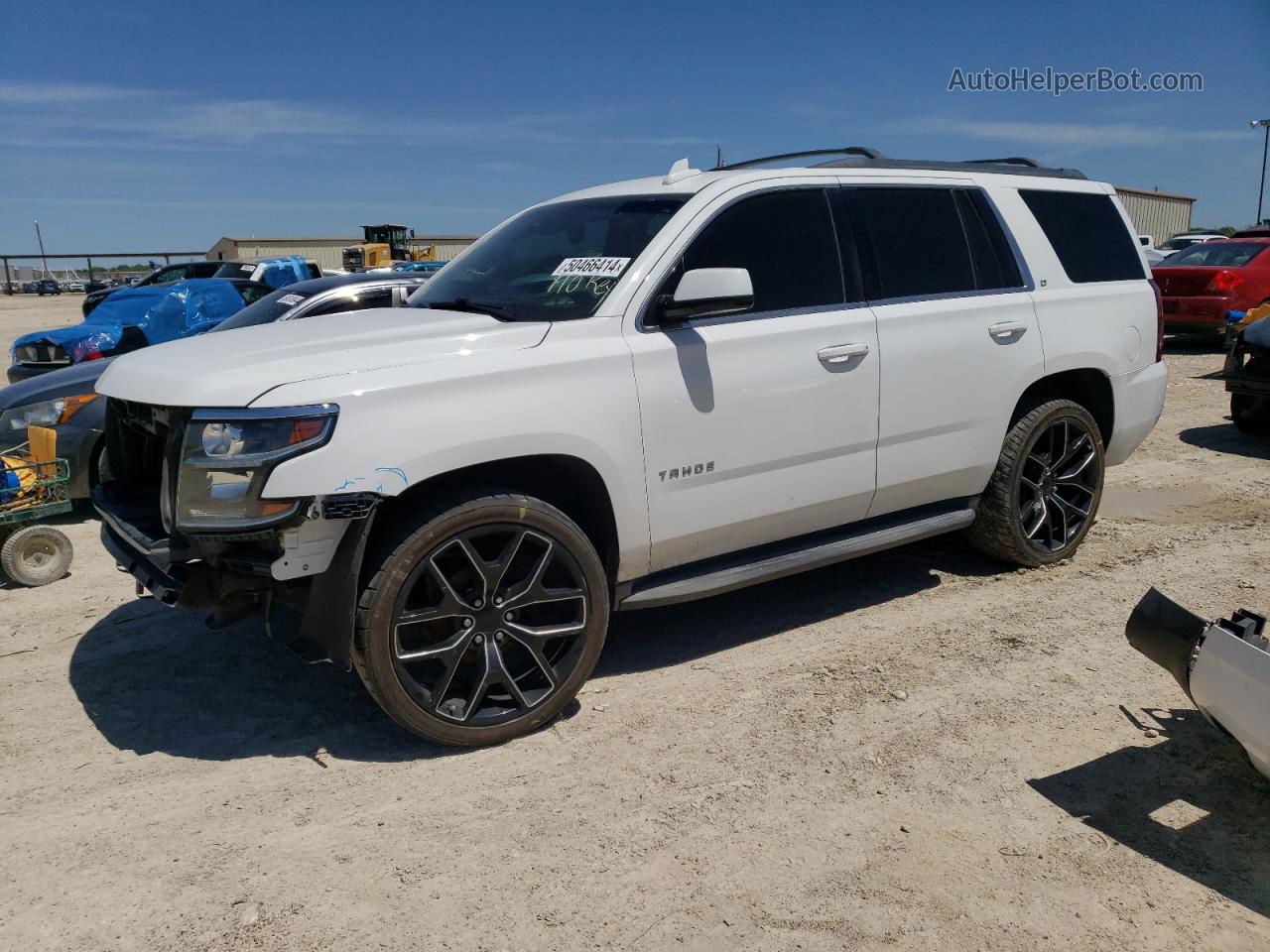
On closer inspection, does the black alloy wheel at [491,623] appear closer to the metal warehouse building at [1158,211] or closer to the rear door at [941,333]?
the rear door at [941,333]

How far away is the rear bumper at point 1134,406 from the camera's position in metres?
5.44

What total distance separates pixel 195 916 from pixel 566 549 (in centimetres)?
160

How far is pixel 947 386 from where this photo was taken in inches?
181

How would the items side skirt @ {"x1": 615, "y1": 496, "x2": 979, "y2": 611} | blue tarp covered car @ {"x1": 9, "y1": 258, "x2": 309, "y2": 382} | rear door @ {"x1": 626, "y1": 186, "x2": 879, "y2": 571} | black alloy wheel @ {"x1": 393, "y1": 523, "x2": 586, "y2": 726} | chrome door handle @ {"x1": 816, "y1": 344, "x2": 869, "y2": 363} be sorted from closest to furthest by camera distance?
1. black alloy wheel @ {"x1": 393, "y1": 523, "x2": 586, "y2": 726}
2. rear door @ {"x1": 626, "y1": 186, "x2": 879, "y2": 571}
3. side skirt @ {"x1": 615, "y1": 496, "x2": 979, "y2": 611}
4. chrome door handle @ {"x1": 816, "y1": 344, "x2": 869, "y2": 363}
5. blue tarp covered car @ {"x1": 9, "y1": 258, "x2": 309, "y2": 382}

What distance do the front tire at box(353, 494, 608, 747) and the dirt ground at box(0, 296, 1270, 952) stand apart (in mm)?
187

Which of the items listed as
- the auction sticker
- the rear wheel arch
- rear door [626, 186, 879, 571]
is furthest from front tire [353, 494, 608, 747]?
the rear wheel arch

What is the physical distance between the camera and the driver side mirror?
3.62 metres

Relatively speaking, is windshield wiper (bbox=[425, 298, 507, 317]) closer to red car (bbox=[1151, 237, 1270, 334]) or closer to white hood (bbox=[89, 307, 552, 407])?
white hood (bbox=[89, 307, 552, 407])

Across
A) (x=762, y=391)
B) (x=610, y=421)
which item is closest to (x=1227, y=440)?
(x=762, y=391)

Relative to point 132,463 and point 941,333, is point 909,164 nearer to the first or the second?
point 941,333

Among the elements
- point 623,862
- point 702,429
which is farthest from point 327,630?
point 702,429

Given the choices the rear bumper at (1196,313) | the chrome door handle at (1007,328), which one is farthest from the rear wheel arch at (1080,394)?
the rear bumper at (1196,313)

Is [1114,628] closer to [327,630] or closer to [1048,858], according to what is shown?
[1048,858]

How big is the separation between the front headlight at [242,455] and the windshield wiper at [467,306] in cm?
101
